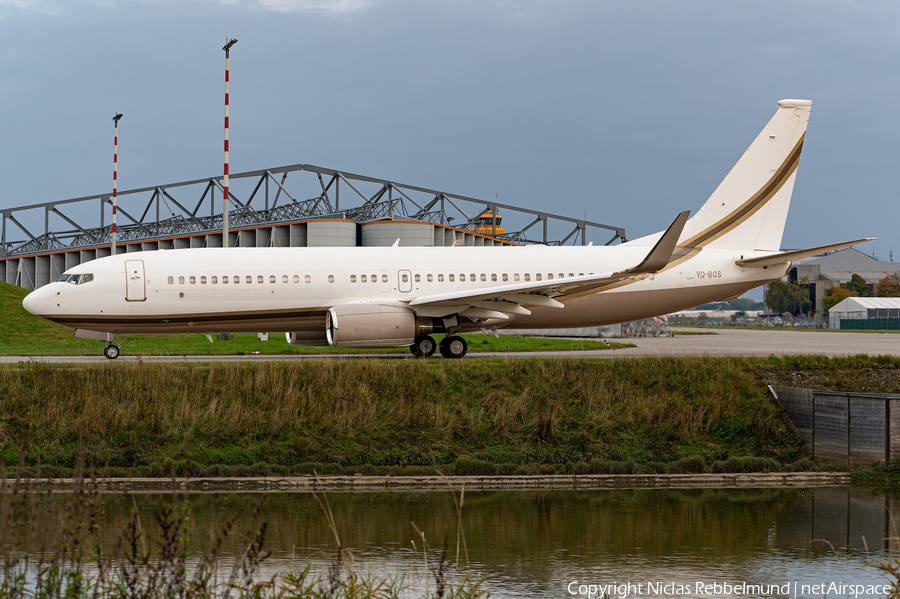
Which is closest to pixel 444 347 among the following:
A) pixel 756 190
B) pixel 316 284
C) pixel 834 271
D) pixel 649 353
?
pixel 316 284

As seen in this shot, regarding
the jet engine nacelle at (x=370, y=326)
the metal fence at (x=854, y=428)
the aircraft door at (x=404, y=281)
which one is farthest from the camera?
the aircraft door at (x=404, y=281)

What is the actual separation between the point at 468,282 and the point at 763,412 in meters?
9.14

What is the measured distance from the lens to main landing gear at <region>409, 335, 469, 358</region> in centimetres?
2331

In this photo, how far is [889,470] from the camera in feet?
53.6

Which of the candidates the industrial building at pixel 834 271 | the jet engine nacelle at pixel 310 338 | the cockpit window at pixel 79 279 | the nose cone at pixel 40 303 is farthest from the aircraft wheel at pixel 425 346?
the industrial building at pixel 834 271

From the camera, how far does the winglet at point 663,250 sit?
20.6 metres

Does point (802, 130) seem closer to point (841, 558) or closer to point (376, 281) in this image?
point (376, 281)

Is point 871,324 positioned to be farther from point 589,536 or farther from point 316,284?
point 589,536

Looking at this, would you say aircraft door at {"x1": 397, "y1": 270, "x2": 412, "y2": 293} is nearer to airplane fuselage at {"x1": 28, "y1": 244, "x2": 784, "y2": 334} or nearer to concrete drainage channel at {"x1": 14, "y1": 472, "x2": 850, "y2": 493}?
airplane fuselage at {"x1": 28, "y1": 244, "x2": 784, "y2": 334}

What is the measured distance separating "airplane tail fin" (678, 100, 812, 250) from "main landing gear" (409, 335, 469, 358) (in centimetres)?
835

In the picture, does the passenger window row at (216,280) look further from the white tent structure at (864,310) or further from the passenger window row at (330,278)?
the white tent structure at (864,310)

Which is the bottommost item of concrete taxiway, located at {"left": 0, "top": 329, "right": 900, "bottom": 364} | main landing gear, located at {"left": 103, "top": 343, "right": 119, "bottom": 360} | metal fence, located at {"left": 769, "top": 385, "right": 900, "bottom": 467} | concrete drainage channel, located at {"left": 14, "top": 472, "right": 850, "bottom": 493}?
concrete drainage channel, located at {"left": 14, "top": 472, "right": 850, "bottom": 493}

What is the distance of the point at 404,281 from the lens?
944 inches

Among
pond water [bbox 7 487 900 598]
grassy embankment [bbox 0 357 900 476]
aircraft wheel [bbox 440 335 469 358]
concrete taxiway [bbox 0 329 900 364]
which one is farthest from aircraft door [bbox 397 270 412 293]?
pond water [bbox 7 487 900 598]
